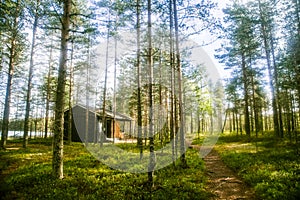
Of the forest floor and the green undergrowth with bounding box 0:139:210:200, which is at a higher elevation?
the green undergrowth with bounding box 0:139:210:200

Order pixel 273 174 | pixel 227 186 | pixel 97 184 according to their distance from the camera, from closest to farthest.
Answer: pixel 97 184 → pixel 227 186 → pixel 273 174

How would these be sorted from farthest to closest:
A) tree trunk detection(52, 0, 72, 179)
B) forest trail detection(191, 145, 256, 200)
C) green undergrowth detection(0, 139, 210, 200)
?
1. tree trunk detection(52, 0, 72, 179)
2. forest trail detection(191, 145, 256, 200)
3. green undergrowth detection(0, 139, 210, 200)

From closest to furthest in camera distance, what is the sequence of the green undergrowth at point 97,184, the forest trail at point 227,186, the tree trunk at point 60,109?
the green undergrowth at point 97,184
the forest trail at point 227,186
the tree trunk at point 60,109

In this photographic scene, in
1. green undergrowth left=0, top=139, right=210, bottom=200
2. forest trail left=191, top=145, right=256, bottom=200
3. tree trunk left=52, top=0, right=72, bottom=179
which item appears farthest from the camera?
tree trunk left=52, top=0, right=72, bottom=179

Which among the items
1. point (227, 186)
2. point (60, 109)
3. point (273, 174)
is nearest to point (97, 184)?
point (60, 109)

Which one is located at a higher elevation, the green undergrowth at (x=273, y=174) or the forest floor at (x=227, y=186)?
the green undergrowth at (x=273, y=174)

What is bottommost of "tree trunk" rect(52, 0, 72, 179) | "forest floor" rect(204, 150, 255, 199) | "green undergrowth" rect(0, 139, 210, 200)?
"forest floor" rect(204, 150, 255, 199)

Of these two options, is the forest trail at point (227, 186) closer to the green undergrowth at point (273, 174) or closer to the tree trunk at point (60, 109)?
the green undergrowth at point (273, 174)

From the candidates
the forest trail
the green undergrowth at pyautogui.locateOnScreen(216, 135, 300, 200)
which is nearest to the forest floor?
the forest trail

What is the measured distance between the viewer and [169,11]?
10.5m

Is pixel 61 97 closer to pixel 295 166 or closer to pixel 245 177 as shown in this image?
pixel 245 177

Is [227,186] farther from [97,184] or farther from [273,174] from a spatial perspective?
[97,184]

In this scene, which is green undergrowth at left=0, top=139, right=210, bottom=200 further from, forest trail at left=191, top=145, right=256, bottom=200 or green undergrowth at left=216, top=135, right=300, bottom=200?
green undergrowth at left=216, top=135, right=300, bottom=200

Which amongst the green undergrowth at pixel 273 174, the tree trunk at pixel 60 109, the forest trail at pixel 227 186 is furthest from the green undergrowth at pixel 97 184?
the green undergrowth at pixel 273 174
